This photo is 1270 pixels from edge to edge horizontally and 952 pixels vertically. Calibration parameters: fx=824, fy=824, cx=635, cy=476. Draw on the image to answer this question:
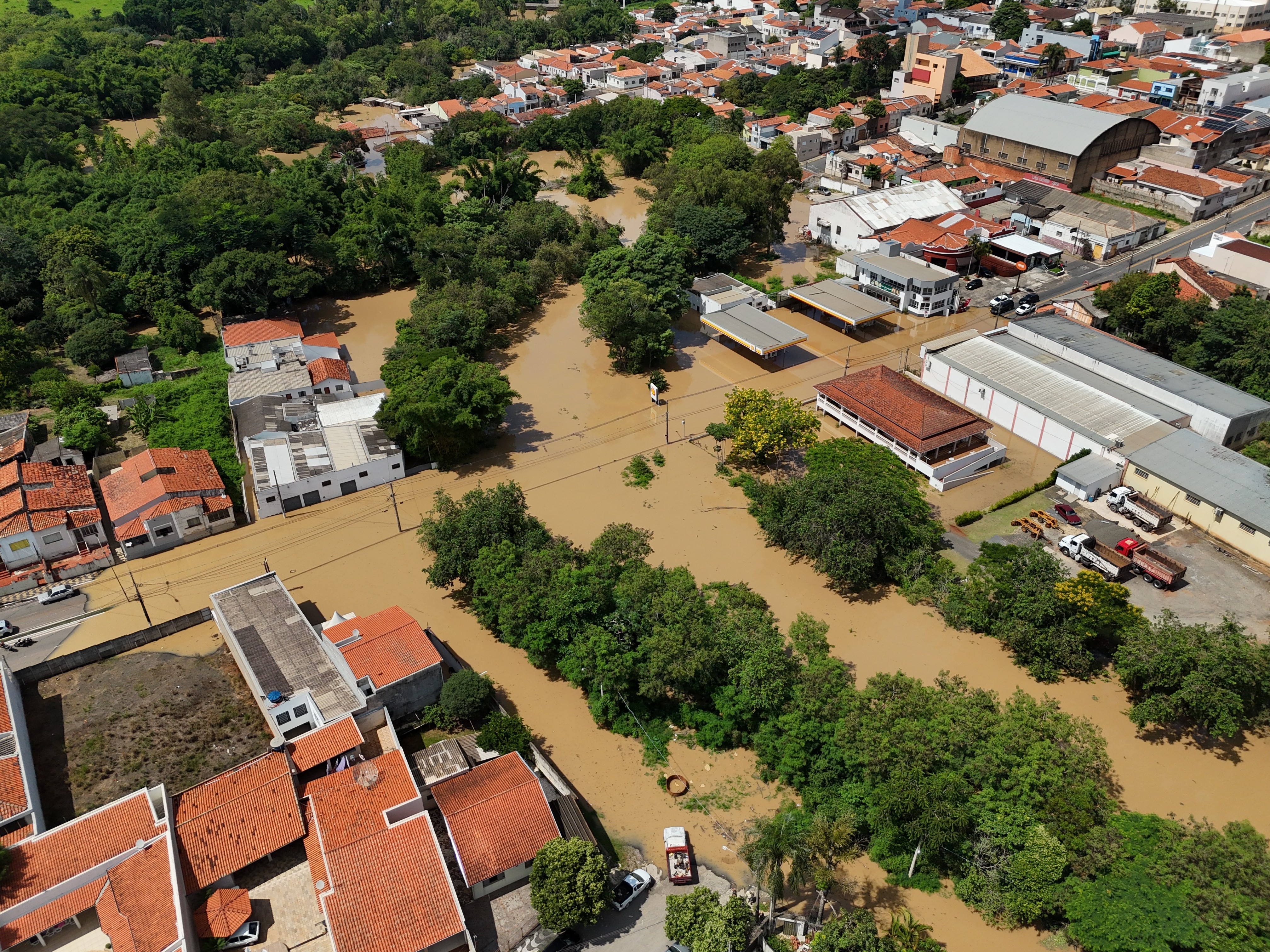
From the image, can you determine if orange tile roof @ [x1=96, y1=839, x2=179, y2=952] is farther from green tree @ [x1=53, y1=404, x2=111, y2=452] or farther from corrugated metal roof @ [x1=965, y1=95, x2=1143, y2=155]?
corrugated metal roof @ [x1=965, y1=95, x2=1143, y2=155]

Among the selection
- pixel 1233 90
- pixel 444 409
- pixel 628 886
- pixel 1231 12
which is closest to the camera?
pixel 628 886

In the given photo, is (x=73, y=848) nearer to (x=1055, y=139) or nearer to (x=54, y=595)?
(x=54, y=595)

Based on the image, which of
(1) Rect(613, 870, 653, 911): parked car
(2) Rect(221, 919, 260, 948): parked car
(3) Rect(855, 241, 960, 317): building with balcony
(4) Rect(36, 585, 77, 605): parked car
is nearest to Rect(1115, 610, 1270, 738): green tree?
(1) Rect(613, 870, 653, 911): parked car

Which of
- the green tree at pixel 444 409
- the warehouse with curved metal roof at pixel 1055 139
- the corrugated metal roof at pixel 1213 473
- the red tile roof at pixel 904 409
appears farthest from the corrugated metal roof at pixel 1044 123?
the green tree at pixel 444 409

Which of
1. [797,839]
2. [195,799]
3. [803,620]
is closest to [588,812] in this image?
[797,839]

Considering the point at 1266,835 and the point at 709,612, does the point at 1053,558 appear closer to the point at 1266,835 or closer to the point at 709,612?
the point at 1266,835

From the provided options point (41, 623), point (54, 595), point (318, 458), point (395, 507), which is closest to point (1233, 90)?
point (395, 507)
